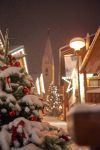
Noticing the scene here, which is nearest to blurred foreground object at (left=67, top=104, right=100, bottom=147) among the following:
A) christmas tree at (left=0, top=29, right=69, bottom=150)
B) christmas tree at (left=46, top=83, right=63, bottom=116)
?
→ christmas tree at (left=0, top=29, right=69, bottom=150)

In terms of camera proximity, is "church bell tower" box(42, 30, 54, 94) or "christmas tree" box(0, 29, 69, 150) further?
"church bell tower" box(42, 30, 54, 94)

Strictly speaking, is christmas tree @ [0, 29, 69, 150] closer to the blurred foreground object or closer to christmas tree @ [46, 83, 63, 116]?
the blurred foreground object

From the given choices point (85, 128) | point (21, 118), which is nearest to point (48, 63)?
point (21, 118)

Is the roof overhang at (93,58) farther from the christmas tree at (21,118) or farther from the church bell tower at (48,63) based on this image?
the church bell tower at (48,63)

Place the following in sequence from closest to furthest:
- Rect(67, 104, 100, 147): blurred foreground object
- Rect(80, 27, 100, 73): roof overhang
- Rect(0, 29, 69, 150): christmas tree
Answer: Rect(67, 104, 100, 147): blurred foreground object → Rect(0, 29, 69, 150): christmas tree → Rect(80, 27, 100, 73): roof overhang

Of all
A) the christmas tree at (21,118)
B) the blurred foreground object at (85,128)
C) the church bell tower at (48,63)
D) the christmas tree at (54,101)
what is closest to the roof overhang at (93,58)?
the christmas tree at (21,118)

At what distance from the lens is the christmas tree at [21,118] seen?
5383 mm

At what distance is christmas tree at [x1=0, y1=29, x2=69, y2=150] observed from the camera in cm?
538

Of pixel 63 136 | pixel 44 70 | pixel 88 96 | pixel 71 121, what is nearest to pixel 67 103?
pixel 88 96

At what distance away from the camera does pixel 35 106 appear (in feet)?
19.4

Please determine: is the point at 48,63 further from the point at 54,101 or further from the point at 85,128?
the point at 85,128

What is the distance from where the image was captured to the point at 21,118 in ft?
18.3

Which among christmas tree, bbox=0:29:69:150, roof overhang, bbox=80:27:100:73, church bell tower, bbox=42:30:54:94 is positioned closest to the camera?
christmas tree, bbox=0:29:69:150

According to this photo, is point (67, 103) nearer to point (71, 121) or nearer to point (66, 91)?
point (66, 91)
